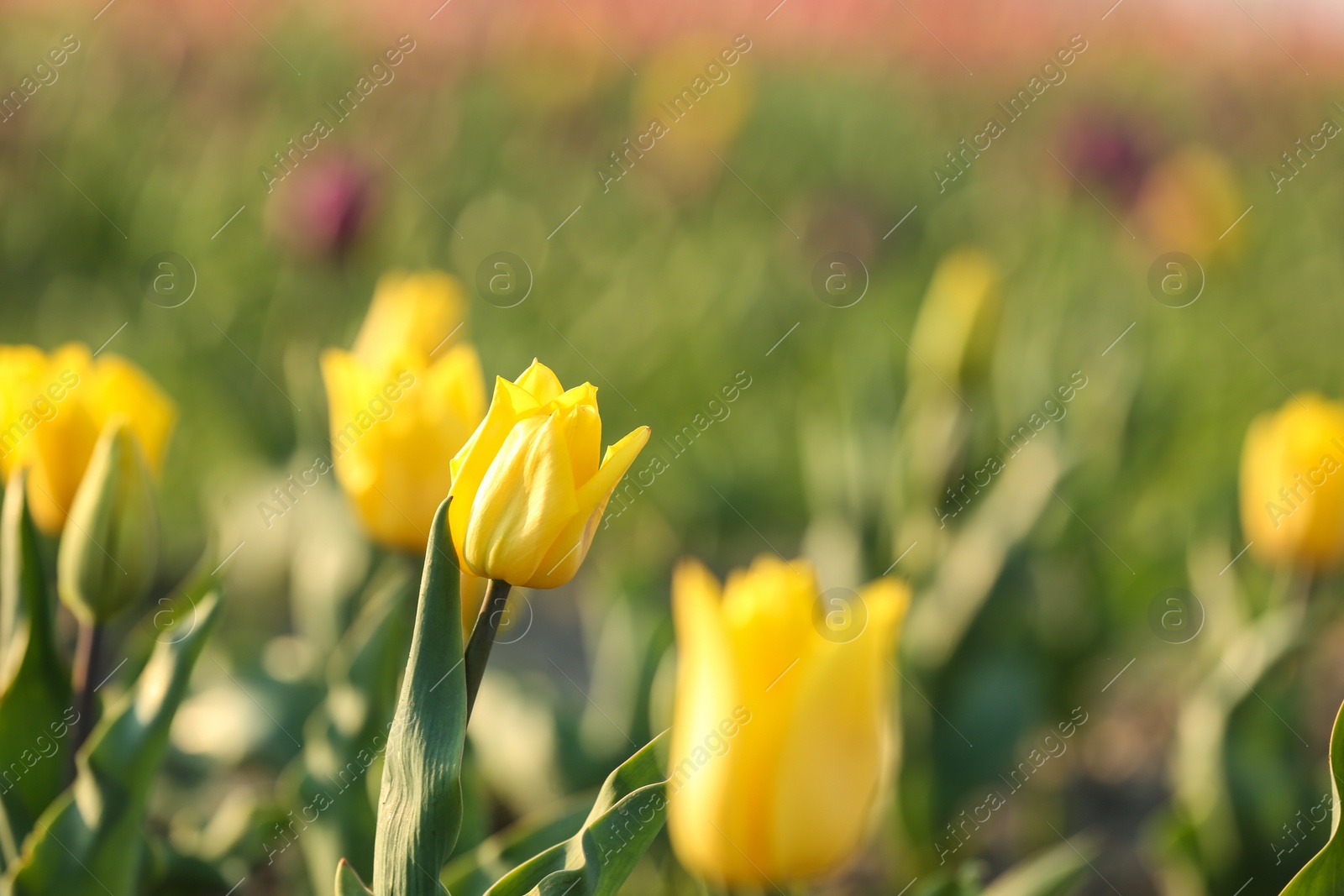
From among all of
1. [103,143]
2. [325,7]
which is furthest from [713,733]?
[325,7]

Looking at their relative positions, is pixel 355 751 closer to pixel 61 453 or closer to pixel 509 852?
pixel 509 852

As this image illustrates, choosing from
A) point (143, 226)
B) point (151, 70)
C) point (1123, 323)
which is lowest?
point (1123, 323)

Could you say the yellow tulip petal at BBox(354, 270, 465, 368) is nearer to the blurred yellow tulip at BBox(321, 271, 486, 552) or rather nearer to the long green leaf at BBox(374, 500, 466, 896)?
the blurred yellow tulip at BBox(321, 271, 486, 552)

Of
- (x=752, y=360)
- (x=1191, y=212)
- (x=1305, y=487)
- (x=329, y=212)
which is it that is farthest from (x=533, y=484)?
(x=1191, y=212)

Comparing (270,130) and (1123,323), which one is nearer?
(1123,323)

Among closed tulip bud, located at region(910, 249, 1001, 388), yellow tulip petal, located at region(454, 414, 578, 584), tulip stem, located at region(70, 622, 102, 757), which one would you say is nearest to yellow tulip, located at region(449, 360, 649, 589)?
yellow tulip petal, located at region(454, 414, 578, 584)

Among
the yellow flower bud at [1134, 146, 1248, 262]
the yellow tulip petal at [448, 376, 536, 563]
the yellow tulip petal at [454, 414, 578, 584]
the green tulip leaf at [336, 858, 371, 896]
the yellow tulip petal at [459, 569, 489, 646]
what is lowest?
the yellow flower bud at [1134, 146, 1248, 262]

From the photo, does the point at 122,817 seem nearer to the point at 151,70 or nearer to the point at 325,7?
the point at 151,70
